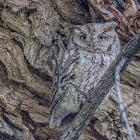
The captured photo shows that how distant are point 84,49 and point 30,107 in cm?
93

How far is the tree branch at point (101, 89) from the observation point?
1.57 metres

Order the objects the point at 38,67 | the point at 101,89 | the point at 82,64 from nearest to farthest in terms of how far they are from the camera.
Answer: the point at 101,89, the point at 82,64, the point at 38,67

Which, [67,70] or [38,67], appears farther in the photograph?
[38,67]

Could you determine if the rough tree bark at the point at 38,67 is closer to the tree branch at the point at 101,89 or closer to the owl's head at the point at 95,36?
the owl's head at the point at 95,36

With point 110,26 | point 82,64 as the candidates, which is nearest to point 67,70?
point 82,64

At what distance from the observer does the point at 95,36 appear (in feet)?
9.00

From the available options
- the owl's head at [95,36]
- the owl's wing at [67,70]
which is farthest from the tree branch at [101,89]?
the owl's head at [95,36]

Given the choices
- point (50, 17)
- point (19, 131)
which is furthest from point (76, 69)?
point (19, 131)

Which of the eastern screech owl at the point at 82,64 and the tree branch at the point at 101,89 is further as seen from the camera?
the eastern screech owl at the point at 82,64

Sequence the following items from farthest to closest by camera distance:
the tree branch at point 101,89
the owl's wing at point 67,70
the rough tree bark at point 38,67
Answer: the rough tree bark at point 38,67
the owl's wing at point 67,70
the tree branch at point 101,89

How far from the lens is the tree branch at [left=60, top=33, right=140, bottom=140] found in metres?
1.57

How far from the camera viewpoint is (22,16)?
2.70m

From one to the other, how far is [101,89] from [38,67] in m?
1.21

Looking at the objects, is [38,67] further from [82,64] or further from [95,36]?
[95,36]
